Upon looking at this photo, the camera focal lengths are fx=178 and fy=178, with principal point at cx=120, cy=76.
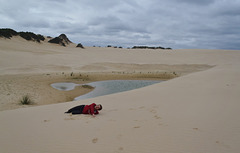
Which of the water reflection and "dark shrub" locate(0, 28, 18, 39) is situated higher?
"dark shrub" locate(0, 28, 18, 39)

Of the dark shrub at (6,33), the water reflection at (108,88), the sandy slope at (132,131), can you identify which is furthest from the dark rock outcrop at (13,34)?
the sandy slope at (132,131)

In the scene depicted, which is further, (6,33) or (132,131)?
(6,33)

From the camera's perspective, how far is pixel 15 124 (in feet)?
15.2

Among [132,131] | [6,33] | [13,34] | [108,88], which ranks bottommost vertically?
[108,88]

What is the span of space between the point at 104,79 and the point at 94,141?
15.2 metres

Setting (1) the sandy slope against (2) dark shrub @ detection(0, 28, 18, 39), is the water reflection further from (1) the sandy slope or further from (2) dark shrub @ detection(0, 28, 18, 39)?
(2) dark shrub @ detection(0, 28, 18, 39)

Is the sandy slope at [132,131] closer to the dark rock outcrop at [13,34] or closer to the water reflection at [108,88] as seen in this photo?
the water reflection at [108,88]

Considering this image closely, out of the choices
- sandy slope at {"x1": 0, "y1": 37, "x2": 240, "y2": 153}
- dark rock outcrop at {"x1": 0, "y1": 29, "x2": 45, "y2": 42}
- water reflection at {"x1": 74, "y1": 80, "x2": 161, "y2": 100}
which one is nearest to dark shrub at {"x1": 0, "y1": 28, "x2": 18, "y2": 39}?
dark rock outcrop at {"x1": 0, "y1": 29, "x2": 45, "y2": 42}

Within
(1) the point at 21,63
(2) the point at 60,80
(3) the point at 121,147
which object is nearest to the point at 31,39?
(1) the point at 21,63

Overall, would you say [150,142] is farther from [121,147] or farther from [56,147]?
[56,147]

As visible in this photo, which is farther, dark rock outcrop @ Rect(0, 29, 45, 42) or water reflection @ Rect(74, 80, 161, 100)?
dark rock outcrop @ Rect(0, 29, 45, 42)

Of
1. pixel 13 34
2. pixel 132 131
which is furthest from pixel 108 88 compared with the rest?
pixel 13 34

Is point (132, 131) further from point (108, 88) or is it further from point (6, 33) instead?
point (6, 33)

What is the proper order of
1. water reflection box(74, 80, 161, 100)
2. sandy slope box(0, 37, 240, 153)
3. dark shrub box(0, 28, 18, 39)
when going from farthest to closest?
dark shrub box(0, 28, 18, 39) < water reflection box(74, 80, 161, 100) < sandy slope box(0, 37, 240, 153)
